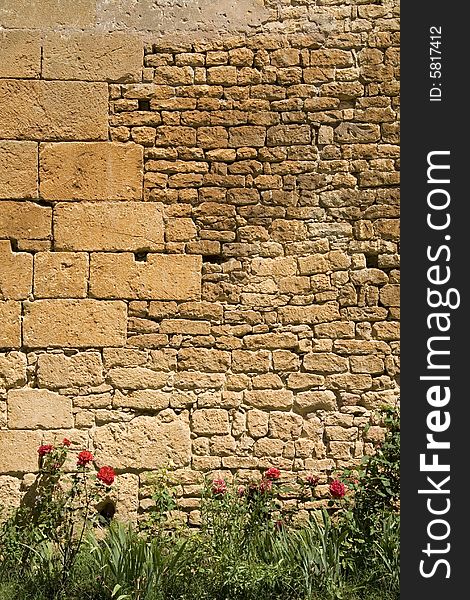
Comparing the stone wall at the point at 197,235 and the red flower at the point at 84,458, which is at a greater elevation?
the stone wall at the point at 197,235

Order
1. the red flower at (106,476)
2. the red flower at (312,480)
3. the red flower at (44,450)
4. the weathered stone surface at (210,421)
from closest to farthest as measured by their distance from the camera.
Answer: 1. the red flower at (106,476)
2. the red flower at (44,450)
3. the red flower at (312,480)
4. the weathered stone surface at (210,421)

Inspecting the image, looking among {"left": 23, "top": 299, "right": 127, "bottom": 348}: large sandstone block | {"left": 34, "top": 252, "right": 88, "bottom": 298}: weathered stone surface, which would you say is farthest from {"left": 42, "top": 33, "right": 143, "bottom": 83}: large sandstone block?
{"left": 23, "top": 299, "right": 127, "bottom": 348}: large sandstone block

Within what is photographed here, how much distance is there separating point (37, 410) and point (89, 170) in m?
1.68

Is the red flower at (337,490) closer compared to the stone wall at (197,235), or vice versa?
the red flower at (337,490)

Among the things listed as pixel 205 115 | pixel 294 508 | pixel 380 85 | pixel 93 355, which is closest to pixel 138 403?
pixel 93 355

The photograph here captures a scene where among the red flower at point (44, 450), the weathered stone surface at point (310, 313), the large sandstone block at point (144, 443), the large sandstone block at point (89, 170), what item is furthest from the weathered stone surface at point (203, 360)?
the large sandstone block at point (89, 170)

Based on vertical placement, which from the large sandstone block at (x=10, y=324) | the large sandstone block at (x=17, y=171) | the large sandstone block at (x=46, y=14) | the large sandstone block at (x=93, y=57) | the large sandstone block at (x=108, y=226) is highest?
the large sandstone block at (x=46, y=14)

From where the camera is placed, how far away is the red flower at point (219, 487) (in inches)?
217

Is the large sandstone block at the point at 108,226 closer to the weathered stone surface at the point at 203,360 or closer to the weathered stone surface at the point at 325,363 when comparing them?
the weathered stone surface at the point at 203,360

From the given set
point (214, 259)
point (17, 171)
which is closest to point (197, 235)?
point (214, 259)

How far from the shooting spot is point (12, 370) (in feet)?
18.7

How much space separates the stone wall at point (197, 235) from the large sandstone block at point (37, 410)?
0.01 metres

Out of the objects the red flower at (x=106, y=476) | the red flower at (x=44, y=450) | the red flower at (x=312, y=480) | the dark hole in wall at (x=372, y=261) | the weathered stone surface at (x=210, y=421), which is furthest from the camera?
the dark hole in wall at (x=372, y=261)

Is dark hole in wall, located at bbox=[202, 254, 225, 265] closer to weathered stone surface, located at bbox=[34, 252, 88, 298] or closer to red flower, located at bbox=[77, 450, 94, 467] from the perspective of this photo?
weathered stone surface, located at bbox=[34, 252, 88, 298]
